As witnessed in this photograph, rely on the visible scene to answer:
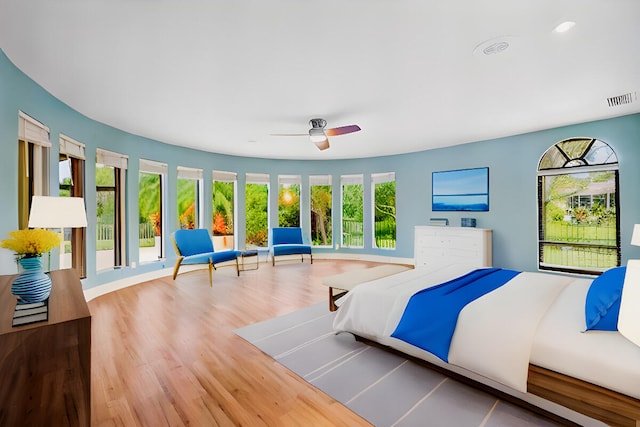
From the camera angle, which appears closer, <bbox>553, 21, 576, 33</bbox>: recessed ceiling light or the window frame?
<bbox>553, 21, 576, 33</bbox>: recessed ceiling light

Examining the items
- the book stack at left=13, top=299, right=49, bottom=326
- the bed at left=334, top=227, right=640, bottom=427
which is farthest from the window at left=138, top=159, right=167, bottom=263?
the bed at left=334, top=227, right=640, bottom=427

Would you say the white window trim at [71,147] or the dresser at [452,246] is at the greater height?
the white window trim at [71,147]

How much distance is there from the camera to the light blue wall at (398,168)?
2.58 meters

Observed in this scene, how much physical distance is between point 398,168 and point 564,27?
4.61 m

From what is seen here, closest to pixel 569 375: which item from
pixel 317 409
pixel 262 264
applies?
pixel 317 409

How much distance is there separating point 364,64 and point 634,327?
2457 mm

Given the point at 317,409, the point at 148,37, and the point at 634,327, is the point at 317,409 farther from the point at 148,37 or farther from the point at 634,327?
the point at 148,37

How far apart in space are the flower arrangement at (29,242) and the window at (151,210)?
3.71m

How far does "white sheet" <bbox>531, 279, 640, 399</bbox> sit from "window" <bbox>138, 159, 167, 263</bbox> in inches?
224

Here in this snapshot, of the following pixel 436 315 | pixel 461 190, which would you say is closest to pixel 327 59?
pixel 436 315

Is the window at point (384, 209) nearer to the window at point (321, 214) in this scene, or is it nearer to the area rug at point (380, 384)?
the window at point (321, 214)

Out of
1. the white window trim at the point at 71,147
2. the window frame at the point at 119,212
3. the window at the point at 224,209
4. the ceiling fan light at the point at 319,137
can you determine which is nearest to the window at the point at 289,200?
the window at the point at 224,209

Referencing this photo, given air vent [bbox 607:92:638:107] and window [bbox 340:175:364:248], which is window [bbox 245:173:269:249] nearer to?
window [bbox 340:175:364:248]

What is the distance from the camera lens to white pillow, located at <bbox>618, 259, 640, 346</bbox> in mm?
850
